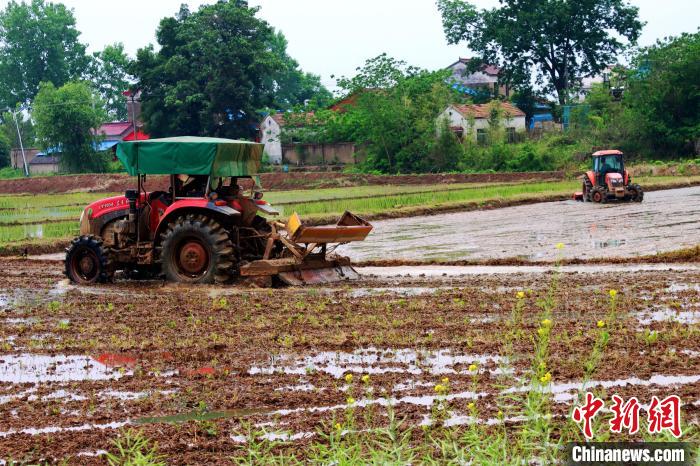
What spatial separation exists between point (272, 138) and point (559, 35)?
67.3 ft

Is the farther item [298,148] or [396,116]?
[298,148]

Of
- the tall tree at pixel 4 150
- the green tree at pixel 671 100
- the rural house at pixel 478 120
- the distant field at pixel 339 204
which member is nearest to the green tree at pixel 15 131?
the tall tree at pixel 4 150

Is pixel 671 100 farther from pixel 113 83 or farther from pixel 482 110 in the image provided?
pixel 113 83

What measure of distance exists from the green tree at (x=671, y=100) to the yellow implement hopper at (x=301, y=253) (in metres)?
41.4

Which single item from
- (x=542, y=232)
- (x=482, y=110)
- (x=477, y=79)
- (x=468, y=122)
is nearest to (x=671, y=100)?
(x=468, y=122)

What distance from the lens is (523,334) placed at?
9.82 metres

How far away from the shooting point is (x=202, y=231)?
14.6 meters

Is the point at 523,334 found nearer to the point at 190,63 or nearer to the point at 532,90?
the point at 190,63

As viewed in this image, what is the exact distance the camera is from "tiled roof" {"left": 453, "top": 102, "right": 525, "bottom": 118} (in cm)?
6197

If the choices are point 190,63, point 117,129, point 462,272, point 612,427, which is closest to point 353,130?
point 190,63

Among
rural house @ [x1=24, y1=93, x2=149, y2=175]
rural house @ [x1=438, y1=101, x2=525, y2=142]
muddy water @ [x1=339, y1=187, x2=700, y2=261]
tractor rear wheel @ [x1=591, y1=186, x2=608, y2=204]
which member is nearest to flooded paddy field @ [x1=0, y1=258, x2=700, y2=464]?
muddy water @ [x1=339, y1=187, x2=700, y2=261]

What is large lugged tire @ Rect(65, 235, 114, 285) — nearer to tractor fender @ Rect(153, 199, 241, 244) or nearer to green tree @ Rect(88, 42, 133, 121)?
tractor fender @ Rect(153, 199, 241, 244)

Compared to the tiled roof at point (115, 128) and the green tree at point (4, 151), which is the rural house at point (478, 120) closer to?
the tiled roof at point (115, 128)

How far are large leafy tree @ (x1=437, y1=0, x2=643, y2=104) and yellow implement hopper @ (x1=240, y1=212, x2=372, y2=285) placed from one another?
55456 millimetres
